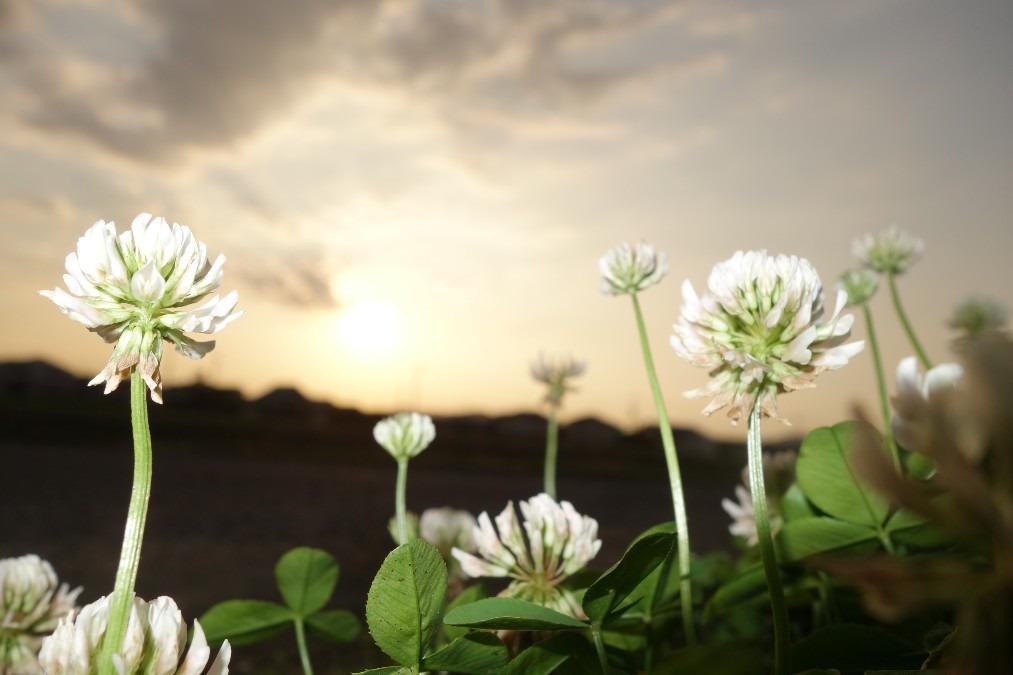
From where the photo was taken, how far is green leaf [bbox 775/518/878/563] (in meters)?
0.54

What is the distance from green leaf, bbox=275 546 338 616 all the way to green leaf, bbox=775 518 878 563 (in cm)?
34

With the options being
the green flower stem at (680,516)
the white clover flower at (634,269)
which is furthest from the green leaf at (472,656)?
the white clover flower at (634,269)

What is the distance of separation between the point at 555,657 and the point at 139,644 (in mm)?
199

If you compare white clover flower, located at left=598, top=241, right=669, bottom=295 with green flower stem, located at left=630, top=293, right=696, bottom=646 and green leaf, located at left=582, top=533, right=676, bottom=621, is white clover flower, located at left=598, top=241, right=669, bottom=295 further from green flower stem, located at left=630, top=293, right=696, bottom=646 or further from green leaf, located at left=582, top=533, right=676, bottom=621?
green leaf, located at left=582, top=533, right=676, bottom=621

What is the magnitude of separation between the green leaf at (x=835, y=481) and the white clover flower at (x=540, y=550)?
0.53 ft

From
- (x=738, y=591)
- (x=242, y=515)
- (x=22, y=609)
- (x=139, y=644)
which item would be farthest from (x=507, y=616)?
(x=242, y=515)

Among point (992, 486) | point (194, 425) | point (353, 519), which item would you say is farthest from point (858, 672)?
point (194, 425)

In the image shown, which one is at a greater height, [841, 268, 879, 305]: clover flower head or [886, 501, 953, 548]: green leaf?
[841, 268, 879, 305]: clover flower head

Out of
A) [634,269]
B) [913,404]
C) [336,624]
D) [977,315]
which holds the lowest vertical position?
[336,624]

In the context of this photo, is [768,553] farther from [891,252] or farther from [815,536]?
[891,252]

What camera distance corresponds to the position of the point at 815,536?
1.78 ft

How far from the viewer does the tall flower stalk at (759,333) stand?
0.40m

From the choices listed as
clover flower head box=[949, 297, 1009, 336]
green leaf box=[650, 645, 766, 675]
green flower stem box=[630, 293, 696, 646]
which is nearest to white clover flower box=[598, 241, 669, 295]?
green flower stem box=[630, 293, 696, 646]

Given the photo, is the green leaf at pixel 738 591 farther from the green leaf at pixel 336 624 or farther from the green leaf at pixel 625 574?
the green leaf at pixel 336 624
